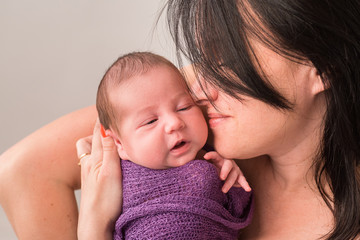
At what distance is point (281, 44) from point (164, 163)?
0.42m

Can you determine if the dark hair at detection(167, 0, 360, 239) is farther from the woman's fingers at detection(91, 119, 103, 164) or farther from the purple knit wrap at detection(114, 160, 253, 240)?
the woman's fingers at detection(91, 119, 103, 164)

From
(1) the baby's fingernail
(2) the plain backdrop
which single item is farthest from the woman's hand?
(2) the plain backdrop

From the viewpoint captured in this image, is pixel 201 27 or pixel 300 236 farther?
pixel 300 236

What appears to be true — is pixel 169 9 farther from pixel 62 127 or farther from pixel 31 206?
pixel 31 206

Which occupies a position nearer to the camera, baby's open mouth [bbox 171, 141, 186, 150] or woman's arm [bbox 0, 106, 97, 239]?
baby's open mouth [bbox 171, 141, 186, 150]

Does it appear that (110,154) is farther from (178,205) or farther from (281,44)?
(281,44)

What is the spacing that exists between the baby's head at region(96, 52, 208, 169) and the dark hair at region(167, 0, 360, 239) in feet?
0.31

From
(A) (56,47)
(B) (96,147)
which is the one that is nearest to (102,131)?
(B) (96,147)

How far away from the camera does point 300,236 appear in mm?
1392

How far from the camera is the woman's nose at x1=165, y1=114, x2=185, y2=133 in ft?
4.06

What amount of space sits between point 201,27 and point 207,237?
20.5 inches

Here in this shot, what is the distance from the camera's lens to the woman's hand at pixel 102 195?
1344 millimetres

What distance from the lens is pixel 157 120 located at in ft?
4.20

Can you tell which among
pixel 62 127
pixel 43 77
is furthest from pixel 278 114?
pixel 43 77
